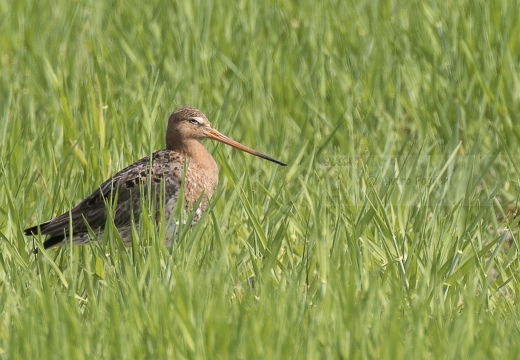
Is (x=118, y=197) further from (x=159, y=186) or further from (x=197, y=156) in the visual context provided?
(x=197, y=156)

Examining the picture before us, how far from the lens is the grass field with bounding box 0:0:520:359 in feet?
10.4

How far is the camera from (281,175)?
5.28 metres

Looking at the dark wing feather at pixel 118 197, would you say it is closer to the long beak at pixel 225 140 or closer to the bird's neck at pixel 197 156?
the bird's neck at pixel 197 156

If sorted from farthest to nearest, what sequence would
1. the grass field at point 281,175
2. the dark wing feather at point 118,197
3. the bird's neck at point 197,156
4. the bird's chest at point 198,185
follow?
the bird's neck at point 197,156 → the bird's chest at point 198,185 → the dark wing feather at point 118,197 → the grass field at point 281,175

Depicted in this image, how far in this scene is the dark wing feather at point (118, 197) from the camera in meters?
4.50

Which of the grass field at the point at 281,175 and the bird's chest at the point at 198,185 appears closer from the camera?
the grass field at the point at 281,175

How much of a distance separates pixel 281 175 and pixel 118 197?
911 millimetres

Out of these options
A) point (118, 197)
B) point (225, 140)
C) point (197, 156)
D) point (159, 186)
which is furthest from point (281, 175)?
point (118, 197)

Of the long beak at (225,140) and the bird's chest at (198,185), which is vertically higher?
the long beak at (225,140)

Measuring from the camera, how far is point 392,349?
2.95 metres

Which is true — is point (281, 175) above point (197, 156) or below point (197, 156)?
below

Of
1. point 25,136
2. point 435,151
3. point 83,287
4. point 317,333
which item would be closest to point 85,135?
point 25,136

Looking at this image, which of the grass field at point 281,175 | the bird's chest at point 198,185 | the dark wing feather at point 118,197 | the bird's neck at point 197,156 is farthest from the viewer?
the bird's neck at point 197,156

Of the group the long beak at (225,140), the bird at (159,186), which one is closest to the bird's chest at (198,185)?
the bird at (159,186)
